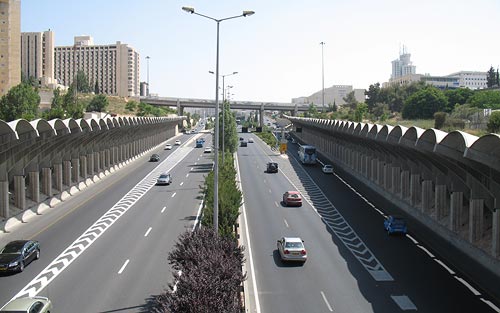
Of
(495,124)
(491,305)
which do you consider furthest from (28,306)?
(495,124)


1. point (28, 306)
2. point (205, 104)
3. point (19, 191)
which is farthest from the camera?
point (205, 104)

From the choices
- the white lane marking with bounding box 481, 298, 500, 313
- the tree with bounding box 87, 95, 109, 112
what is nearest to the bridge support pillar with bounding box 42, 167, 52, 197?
the white lane marking with bounding box 481, 298, 500, 313

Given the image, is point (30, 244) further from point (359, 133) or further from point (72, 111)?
point (72, 111)

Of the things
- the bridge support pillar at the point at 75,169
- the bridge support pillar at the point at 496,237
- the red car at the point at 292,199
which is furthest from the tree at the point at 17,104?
the bridge support pillar at the point at 496,237

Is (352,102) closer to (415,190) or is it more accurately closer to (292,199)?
(292,199)

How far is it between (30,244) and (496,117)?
112 feet

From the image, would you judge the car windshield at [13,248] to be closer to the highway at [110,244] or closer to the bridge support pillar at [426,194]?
the highway at [110,244]

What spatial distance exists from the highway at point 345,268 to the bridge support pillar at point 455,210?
2.09 meters

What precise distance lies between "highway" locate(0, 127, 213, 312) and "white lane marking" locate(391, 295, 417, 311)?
32.4 feet

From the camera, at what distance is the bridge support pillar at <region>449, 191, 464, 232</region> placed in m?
30.5

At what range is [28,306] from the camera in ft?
57.4

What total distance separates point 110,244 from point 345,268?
13.6 metres

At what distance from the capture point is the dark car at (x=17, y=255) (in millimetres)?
24188

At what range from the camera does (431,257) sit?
28.6 m
